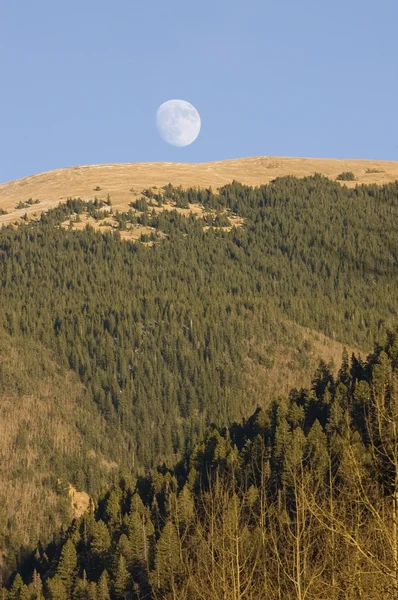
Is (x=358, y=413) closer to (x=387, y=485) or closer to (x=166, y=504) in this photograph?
(x=166, y=504)

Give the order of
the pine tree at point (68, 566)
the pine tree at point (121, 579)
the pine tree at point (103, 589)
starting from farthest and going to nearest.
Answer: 1. the pine tree at point (68, 566)
2. the pine tree at point (121, 579)
3. the pine tree at point (103, 589)

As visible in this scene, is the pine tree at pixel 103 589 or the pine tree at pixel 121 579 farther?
the pine tree at pixel 121 579

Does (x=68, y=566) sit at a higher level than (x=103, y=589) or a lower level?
lower

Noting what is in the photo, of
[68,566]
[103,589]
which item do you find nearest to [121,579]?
[103,589]

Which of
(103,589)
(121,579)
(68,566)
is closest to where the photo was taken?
(103,589)

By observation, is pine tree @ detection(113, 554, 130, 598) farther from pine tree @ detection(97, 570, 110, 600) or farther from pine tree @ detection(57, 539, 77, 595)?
pine tree @ detection(57, 539, 77, 595)

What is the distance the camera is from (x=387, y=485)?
2541 cm

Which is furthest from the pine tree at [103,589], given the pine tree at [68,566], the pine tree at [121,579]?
the pine tree at [68,566]

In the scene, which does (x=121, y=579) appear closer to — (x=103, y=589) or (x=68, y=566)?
(x=103, y=589)

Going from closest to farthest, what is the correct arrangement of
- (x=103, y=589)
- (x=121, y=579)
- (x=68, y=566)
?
(x=103, y=589), (x=121, y=579), (x=68, y=566)

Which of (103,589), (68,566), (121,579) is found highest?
(103,589)

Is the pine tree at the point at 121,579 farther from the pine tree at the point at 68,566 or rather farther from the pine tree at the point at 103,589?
the pine tree at the point at 68,566

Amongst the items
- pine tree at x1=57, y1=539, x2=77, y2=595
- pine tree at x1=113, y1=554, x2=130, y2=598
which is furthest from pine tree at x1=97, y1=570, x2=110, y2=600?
pine tree at x1=57, y1=539, x2=77, y2=595

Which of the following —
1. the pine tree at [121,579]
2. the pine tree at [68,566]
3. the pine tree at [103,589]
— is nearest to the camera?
the pine tree at [103,589]
